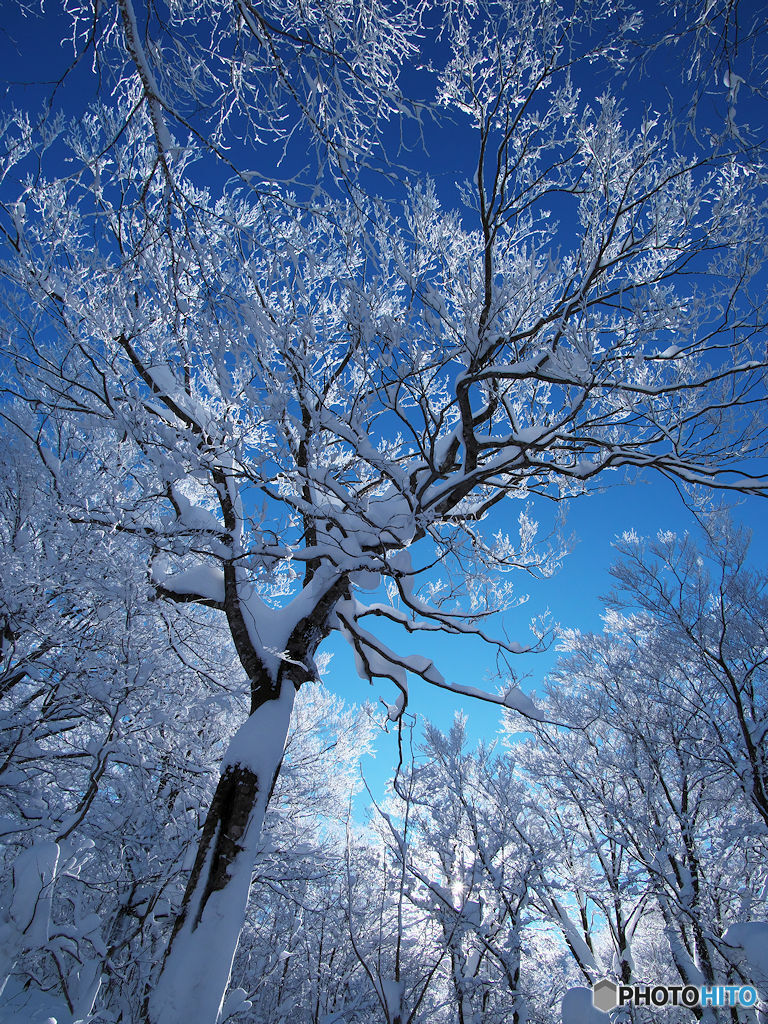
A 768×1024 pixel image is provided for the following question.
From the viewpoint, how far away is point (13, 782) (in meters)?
4.19

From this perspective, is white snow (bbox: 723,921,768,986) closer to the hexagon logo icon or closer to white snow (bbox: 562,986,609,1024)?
white snow (bbox: 562,986,609,1024)

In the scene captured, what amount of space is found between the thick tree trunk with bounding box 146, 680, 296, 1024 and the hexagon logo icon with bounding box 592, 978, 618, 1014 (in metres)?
6.00

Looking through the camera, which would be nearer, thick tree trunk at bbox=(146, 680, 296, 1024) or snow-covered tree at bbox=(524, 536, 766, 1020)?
thick tree trunk at bbox=(146, 680, 296, 1024)

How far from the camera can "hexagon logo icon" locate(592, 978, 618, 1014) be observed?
601 centimetres

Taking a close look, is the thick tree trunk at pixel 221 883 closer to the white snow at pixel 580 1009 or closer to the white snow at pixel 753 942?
the white snow at pixel 580 1009

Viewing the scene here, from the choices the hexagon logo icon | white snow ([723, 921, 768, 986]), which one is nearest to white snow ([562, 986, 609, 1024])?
white snow ([723, 921, 768, 986])

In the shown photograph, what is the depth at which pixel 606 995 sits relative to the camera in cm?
628

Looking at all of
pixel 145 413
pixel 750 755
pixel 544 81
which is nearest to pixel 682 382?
pixel 544 81

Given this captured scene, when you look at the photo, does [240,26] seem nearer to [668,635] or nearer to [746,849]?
[668,635]

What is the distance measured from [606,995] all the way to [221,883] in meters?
6.82

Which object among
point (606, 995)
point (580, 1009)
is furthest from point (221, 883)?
point (606, 995)

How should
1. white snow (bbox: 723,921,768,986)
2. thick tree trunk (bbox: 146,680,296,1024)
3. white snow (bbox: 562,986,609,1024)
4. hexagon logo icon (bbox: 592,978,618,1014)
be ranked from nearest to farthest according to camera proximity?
thick tree trunk (bbox: 146,680,296,1024)
white snow (bbox: 562,986,609,1024)
white snow (bbox: 723,921,768,986)
hexagon logo icon (bbox: 592,978,618,1014)

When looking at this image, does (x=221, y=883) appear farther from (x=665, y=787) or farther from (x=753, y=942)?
(x=665, y=787)

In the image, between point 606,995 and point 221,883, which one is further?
point 606,995
